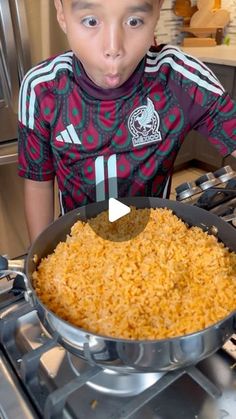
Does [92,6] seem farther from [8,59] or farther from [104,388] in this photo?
[8,59]

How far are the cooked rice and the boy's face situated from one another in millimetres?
276

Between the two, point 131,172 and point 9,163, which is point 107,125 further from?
point 9,163

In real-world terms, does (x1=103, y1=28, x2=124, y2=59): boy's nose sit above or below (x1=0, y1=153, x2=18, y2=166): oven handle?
above

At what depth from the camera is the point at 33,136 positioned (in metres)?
0.86

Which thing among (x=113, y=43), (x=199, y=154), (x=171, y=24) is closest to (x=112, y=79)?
(x=113, y=43)

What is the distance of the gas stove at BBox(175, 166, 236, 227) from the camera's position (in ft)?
2.59

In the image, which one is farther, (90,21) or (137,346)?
(90,21)

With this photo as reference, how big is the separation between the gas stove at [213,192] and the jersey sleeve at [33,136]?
323 millimetres

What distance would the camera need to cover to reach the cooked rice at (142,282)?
46 centimetres

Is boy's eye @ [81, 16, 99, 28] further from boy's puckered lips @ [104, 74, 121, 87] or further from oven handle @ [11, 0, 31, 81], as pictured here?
oven handle @ [11, 0, 31, 81]

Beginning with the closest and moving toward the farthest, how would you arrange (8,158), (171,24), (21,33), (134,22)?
(134,22) → (21,33) → (8,158) → (171,24)

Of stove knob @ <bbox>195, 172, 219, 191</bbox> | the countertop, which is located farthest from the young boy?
the countertop

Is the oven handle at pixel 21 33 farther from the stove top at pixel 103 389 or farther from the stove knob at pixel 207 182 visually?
the stove top at pixel 103 389

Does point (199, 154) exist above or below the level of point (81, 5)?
below
